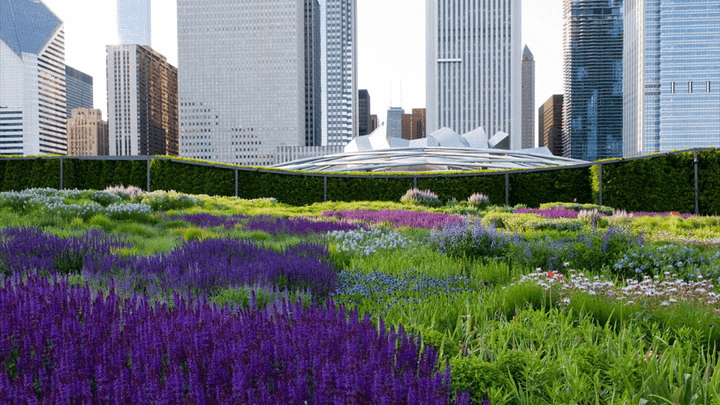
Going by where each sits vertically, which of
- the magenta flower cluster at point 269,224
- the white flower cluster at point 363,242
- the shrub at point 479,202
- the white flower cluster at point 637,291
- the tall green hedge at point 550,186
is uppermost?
the tall green hedge at point 550,186

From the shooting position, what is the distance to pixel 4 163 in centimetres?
1698

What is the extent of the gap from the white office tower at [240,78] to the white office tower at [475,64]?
2261 inches

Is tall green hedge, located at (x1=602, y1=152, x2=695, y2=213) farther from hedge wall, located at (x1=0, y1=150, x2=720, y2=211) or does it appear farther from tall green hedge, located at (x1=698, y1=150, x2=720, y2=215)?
tall green hedge, located at (x1=698, y1=150, x2=720, y2=215)

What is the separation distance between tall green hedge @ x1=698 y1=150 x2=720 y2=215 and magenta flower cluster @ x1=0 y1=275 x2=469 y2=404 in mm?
14376

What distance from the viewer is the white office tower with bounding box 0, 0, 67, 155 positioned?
151500mm

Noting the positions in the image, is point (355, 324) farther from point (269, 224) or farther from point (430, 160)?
point (430, 160)

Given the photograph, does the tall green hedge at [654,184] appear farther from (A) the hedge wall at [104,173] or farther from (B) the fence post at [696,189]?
(A) the hedge wall at [104,173]

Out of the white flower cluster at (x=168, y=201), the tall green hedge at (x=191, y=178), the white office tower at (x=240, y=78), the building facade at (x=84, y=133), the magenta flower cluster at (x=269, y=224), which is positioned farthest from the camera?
the building facade at (x=84, y=133)

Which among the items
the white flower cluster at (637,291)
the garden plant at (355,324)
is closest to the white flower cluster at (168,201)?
the garden plant at (355,324)

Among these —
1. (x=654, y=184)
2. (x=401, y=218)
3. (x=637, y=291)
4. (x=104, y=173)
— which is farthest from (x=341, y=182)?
(x=637, y=291)

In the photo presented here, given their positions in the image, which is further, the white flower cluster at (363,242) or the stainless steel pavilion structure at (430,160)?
the stainless steel pavilion structure at (430,160)

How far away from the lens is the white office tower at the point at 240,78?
162 meters

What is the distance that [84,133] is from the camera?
19538cm

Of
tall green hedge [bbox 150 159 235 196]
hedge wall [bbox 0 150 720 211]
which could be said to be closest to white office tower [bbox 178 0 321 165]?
hedge wall [bbox 0 150 720 211]
